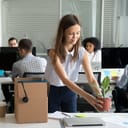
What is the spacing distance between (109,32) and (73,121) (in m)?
5.36

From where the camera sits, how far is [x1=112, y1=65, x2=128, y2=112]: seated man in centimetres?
394

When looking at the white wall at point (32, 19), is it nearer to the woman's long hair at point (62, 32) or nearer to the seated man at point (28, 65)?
the seated man at point (28, 65)

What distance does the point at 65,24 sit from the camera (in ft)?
7.24

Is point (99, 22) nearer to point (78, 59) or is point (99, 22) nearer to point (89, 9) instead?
point (89, 9)

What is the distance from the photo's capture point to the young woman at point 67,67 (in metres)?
2.17

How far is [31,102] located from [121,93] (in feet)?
7.38

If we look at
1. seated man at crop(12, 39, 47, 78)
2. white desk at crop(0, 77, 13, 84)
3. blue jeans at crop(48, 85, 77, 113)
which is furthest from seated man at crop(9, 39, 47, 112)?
blue jeans at crop(48, 85, 77, 113)

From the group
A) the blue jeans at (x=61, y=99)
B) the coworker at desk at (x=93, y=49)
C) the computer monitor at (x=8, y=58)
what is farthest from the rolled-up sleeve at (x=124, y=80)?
the blue jeans at (x=61, y=99)

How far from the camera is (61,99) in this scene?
2465 mm

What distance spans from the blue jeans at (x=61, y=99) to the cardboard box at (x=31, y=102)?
45cm

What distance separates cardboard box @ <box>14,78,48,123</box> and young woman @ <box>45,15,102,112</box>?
0.27m

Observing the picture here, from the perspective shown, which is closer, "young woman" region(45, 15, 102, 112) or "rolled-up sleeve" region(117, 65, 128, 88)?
"young woman" region(45, 15, 102, 112)

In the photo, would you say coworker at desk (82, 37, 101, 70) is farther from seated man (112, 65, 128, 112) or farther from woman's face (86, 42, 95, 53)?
seated man (112, 65, 128, 112)

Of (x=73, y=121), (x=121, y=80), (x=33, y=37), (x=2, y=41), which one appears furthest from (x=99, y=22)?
(x=73, y=121)
